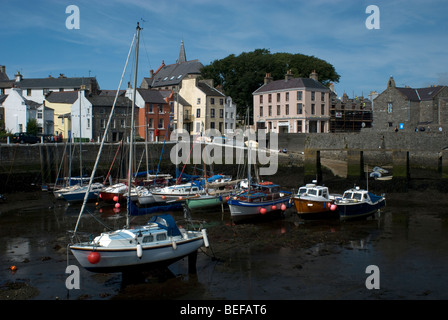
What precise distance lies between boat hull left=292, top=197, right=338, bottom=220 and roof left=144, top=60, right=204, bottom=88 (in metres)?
65.5

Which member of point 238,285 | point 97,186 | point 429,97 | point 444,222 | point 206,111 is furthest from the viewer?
point 206,111

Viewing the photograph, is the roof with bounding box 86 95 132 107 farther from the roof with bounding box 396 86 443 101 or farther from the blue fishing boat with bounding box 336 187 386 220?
the blue fishing boat with bounding box 336 187 386 220

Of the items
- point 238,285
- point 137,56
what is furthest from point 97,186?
point 238,285

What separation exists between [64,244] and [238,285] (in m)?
10.0

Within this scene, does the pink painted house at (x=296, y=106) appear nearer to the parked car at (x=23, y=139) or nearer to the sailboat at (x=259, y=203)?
the parked car at (x=23, y=139)

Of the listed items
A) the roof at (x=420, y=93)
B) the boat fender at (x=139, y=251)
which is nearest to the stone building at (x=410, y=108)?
the roof at (x=420, y=93)

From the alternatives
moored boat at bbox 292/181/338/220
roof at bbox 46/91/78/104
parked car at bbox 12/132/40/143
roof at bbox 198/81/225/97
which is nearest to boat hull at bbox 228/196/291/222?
moored boat at bbox 292/181/338/220

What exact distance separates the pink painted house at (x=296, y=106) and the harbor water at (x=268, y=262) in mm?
31547

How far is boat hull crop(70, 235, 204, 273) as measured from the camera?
14953 mm

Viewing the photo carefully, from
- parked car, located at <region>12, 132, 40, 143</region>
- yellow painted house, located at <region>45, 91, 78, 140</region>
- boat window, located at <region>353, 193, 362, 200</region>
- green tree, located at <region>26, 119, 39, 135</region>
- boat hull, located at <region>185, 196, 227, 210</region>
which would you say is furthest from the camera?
yellow painted house, located at <region>45, 91, 78, 140</region>

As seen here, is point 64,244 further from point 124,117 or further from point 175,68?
point 175,68

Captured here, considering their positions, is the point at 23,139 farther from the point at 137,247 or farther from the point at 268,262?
the point at 268,262

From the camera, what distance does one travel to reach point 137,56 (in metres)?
18.2

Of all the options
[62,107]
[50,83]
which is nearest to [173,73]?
[50,83]
